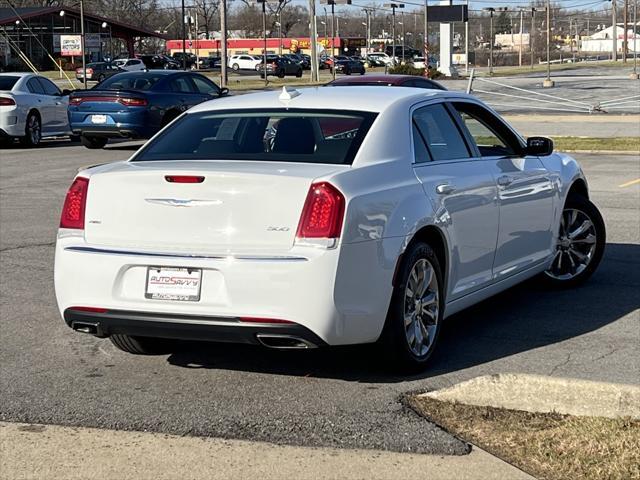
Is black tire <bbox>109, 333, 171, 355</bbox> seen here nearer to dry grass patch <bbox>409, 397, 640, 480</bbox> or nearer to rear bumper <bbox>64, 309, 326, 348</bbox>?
rear bumper <bbox>64, 309, 326, 348</bbox>

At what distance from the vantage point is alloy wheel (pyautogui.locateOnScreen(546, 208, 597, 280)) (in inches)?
351

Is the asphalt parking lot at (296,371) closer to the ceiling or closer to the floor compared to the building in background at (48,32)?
closer to the floor

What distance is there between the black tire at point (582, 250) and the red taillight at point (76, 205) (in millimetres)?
4100

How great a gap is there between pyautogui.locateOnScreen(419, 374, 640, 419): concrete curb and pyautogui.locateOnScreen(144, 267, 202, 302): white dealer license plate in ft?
4.40

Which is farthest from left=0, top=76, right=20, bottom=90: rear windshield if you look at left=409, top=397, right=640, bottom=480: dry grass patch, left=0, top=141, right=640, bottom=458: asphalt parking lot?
left=409, top=397, right=640, bottom=480: dry grass patch

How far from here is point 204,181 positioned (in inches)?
233

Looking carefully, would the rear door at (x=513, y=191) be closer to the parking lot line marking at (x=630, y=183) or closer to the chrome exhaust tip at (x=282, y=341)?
the chrome exhaust tip at (x=282, y=341)

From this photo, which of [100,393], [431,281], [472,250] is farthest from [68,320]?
[472,250]

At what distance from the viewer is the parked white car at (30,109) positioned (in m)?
23.6

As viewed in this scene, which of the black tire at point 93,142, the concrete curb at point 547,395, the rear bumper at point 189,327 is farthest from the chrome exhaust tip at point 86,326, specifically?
the black tire at point 93,142

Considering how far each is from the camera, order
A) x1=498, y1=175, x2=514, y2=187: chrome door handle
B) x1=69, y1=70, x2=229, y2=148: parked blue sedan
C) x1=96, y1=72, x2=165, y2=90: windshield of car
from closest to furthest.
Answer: x1=498, y1=175, x2=514, y2=187: chrome door handle < x1=69, y1=70, x2=229, y2=148: parked blue sedan < x1=96, y1=72, x2=165, y2=90: windshield of car

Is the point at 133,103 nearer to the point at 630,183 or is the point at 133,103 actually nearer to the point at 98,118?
the point at 98,118

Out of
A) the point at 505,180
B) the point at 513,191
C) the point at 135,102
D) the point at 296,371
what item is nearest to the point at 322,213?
the point at 296,371

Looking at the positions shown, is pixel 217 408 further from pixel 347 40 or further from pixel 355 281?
pixel 347 40
